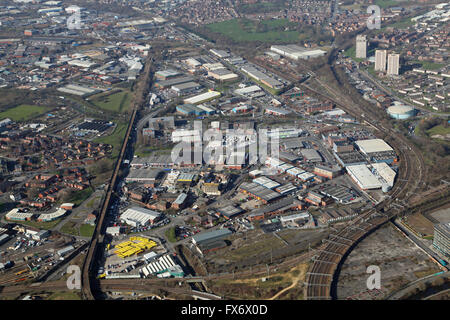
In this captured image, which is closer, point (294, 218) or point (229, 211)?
point (294, 218)

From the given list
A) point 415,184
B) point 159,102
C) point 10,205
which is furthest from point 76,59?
point 415,184

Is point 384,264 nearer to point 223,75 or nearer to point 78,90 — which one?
point 223,75

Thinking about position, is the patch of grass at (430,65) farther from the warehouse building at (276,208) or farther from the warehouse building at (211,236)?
the warehouse building at (211,236)

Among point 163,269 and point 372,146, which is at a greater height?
point 372,146

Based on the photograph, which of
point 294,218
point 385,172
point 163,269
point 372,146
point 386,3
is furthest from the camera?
point 386,3

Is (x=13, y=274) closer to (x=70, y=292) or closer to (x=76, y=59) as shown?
(x=70, y=292)

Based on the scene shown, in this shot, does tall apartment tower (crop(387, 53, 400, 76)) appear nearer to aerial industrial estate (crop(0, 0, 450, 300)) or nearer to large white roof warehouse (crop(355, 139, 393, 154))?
aerial industrial estate (crop(0, 0, 450, 300))

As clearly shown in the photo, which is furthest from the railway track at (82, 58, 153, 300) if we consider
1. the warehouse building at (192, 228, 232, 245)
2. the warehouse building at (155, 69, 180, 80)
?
the warehouse building at (155, 69, 180, 80)

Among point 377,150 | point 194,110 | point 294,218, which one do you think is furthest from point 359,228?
point 194,110
